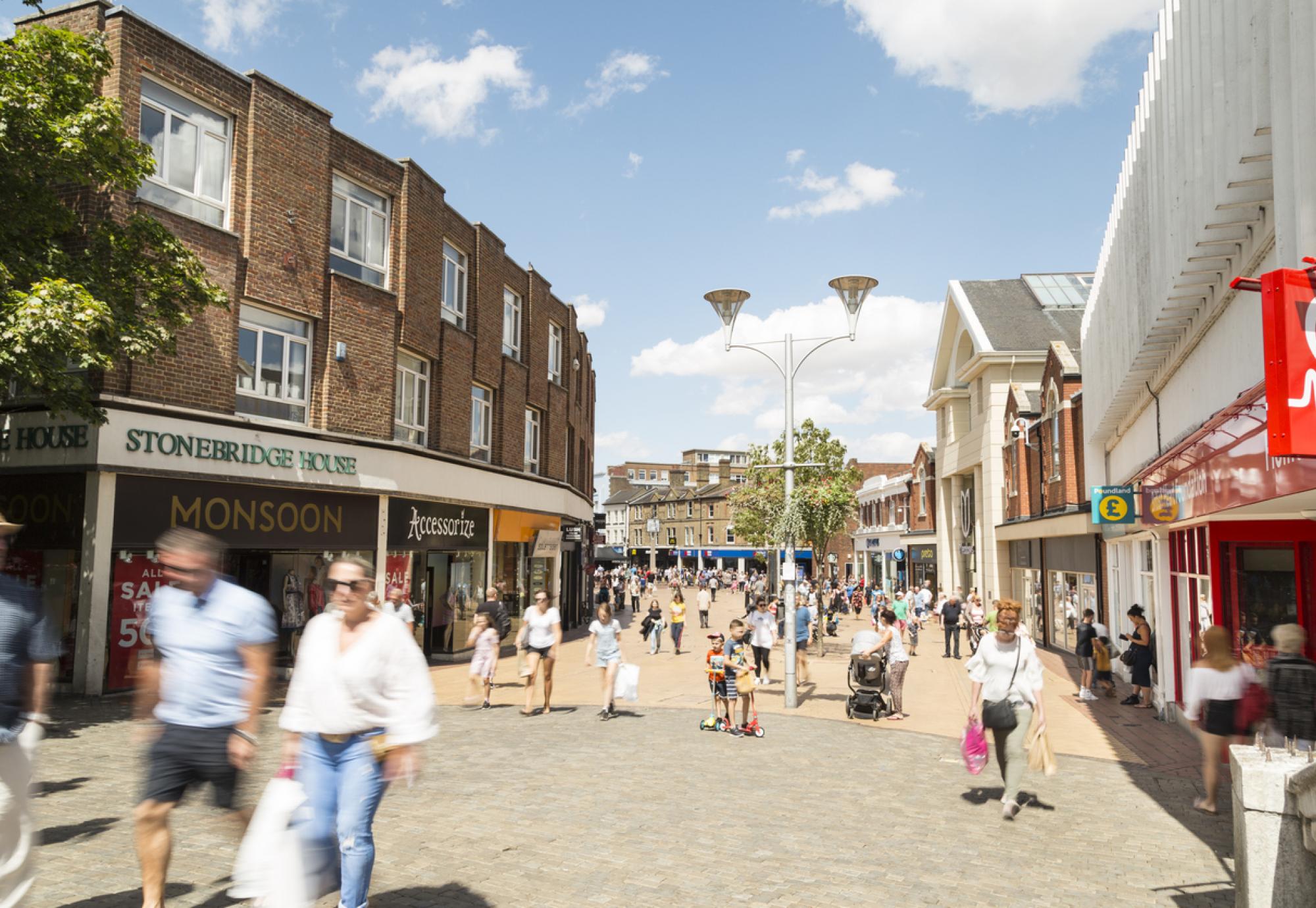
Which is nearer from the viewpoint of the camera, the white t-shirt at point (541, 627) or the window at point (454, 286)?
the white t-shirt at point (541, 627)

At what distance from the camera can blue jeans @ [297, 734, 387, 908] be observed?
4305 mm

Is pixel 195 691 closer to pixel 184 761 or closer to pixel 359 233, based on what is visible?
pixel 184 761

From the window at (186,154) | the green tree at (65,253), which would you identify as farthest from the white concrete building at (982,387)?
the green tree at (65,253)

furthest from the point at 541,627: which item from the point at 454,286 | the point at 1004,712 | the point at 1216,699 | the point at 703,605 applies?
the point at 703,605

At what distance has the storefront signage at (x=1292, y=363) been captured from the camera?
4770mm

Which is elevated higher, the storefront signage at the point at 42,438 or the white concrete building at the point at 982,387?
the white concrete building at the point at 982,387

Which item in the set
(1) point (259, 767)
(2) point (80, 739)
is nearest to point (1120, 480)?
(1) point (259, 767)

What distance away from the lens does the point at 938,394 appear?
3956 cm

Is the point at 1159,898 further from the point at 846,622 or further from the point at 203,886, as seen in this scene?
the point at 846,622

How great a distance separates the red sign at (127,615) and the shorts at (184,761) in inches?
410

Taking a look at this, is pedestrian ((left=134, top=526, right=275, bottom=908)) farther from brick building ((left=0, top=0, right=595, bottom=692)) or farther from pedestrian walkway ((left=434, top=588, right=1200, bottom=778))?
brick building ((left=0, top=0, right=595, bottom=692))

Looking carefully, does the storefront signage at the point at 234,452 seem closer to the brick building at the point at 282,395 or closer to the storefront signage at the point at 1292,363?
the brick building at the point at 282,395

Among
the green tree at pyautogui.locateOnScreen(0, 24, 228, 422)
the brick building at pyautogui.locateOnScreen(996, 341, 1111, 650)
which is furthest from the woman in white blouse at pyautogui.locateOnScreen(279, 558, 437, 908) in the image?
the brick building at pyautogui.locateOnScreen(996, 341, 1111, 650)

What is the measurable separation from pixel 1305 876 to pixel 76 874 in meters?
6.87
